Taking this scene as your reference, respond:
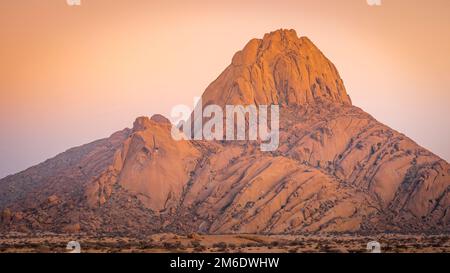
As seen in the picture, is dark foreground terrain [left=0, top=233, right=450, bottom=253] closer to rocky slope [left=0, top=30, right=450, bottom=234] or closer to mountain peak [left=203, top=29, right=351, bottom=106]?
rocky slope [left=0, top=30, right=450, bottom=234]

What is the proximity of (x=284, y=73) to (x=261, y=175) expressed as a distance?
17.1 meters

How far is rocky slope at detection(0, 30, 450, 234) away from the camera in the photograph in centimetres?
9962

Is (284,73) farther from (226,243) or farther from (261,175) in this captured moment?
(226,243)

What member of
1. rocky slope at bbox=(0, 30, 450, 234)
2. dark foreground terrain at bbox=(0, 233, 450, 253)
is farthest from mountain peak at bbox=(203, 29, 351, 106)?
dark foreground terrain at bbox=(0, 233, 450, 253)

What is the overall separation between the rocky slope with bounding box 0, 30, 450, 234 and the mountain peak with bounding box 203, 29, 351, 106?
119 millimetres

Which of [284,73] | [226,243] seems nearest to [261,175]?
[226,243]

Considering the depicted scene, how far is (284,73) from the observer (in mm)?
115438

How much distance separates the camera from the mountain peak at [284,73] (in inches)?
4464

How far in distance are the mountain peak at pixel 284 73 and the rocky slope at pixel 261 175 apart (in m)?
0.12

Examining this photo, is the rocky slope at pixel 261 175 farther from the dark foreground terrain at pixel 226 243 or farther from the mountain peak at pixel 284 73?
the dark foreground terrain at pixel 226 243

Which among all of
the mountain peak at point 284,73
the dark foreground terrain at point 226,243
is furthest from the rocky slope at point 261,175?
the dark foreground terrain at point 226,243

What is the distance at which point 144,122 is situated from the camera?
10756cm
